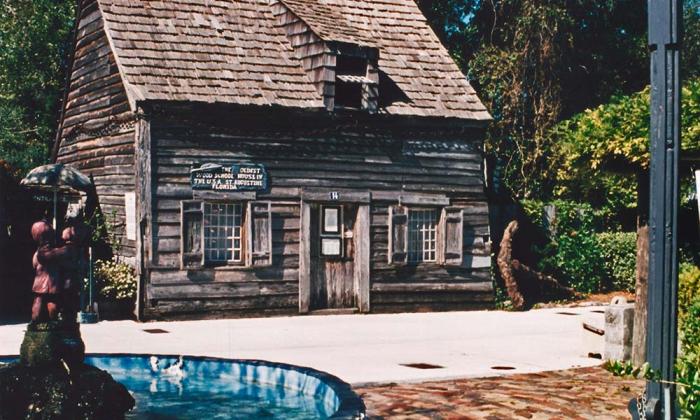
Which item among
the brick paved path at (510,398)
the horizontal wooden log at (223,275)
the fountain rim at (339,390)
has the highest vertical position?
the horizontal wooden log at (223,275)

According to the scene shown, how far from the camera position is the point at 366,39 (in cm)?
1966

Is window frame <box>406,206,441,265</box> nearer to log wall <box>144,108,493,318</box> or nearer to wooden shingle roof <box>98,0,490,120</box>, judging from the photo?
log wall <box>144,108,493,318</box>

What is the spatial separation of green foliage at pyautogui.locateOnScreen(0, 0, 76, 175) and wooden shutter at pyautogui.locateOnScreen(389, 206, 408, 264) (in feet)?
39.9

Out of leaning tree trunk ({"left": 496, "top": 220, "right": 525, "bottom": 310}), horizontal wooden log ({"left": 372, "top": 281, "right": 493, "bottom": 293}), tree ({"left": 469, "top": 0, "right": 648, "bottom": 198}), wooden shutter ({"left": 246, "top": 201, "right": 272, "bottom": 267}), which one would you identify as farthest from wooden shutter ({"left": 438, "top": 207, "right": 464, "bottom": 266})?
tree ({"left": 469, "top": 0, "right": 648, "bottom": 198})

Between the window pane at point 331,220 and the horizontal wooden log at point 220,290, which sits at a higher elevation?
the window pane at point 331,220

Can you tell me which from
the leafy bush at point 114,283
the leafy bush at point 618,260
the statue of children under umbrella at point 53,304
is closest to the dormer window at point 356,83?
the leafy bush at point 114,283

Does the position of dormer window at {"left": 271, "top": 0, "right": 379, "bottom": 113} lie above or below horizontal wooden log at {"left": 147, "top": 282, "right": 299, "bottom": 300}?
above

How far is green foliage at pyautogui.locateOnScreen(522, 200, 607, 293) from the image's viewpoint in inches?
888

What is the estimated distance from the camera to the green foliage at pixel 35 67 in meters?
27.0

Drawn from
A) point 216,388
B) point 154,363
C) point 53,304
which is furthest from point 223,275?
point 216,388

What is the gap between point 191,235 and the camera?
17.1 meters

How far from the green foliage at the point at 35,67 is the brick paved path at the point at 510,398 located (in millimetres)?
20003

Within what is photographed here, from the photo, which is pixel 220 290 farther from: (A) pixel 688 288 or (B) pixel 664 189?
(B) pixel 664 189

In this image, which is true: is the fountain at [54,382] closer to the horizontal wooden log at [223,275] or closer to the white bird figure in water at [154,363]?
the white bird figure in water at [154,363]
